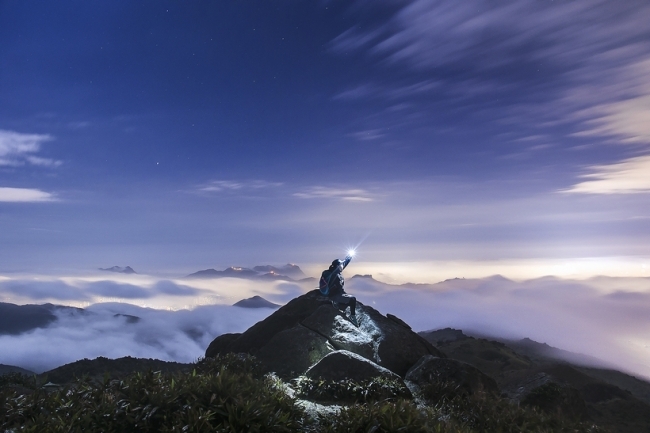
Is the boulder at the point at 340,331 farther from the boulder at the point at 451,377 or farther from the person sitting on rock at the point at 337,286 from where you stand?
the boulder at the point at 451,377

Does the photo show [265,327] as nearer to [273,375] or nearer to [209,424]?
[273,375]

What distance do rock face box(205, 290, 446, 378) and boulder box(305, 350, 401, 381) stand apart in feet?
1.03

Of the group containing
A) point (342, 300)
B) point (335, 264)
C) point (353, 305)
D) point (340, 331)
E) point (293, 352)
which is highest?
point (335, 264)

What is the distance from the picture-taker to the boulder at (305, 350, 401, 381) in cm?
1349

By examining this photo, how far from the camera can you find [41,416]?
796 centimetres

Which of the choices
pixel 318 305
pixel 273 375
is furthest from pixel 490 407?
pixel 318 305

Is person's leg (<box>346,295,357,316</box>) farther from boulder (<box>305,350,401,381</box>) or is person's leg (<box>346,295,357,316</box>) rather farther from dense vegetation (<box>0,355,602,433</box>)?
dense vegetation (<box>0,355,602,433</box>)

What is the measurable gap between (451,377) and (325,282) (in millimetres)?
7258

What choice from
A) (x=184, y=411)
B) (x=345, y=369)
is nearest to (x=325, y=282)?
(x=345, y=369)

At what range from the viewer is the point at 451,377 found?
14664 mm

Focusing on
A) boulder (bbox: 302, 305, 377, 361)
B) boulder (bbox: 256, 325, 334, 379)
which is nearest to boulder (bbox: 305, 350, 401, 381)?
boulder (bbox: 256, 325, 334, 379)

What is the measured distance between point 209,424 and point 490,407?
8021mm

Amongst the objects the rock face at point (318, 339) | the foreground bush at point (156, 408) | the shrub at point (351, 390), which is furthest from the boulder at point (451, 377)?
the foreground bush at point (156, 408)

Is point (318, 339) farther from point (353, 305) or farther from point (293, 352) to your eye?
point (353, 305)
